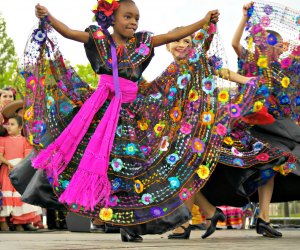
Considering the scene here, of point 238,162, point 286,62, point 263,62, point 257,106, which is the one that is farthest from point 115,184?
point 286,62

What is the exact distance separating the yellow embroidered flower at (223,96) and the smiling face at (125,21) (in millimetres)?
800

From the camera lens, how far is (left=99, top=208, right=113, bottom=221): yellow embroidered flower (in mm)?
4816

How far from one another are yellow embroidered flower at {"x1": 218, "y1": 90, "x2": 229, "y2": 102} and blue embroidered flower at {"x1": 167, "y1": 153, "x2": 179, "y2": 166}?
A: 0.63m

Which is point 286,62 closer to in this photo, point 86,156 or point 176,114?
point 176,114

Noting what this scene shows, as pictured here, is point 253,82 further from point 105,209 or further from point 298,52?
point 105,209

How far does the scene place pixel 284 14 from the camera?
6.39m

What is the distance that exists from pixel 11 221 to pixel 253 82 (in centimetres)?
434

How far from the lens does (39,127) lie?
4.91 metres

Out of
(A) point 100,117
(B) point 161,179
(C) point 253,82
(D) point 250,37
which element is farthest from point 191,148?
(D) point 250,37

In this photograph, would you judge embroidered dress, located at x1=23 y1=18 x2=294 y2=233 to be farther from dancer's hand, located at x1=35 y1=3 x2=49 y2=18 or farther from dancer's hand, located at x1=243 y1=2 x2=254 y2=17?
dancer's hand, located at x1=243 y1=2 x2=254 y2=17

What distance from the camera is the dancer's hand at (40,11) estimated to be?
16.1 ft

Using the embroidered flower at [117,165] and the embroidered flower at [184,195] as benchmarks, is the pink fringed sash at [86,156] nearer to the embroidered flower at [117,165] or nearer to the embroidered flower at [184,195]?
the embroidered flower at [117,165]

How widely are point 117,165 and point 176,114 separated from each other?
71cm

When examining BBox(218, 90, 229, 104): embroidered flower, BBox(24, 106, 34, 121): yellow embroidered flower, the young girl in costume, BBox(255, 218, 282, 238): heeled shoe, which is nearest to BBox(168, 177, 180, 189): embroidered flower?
BBox(218, 90, 229, 104): embroidered flower
